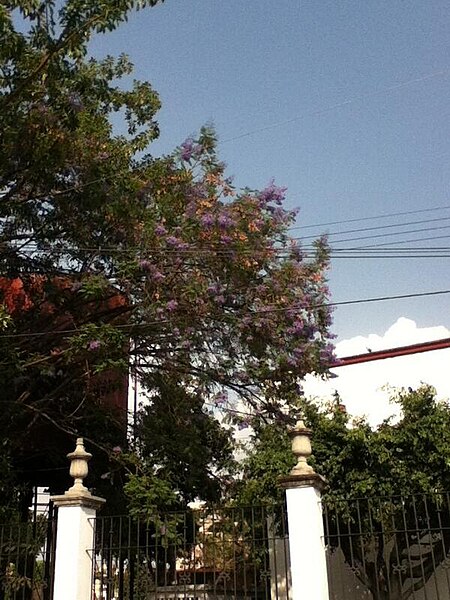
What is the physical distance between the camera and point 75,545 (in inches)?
283

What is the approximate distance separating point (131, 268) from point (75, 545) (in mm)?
3741

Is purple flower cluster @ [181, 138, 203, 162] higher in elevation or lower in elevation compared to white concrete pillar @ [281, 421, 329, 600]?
higher

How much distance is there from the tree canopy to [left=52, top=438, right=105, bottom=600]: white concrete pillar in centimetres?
214

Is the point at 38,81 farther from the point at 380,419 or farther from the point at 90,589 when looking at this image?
the point at 380,419

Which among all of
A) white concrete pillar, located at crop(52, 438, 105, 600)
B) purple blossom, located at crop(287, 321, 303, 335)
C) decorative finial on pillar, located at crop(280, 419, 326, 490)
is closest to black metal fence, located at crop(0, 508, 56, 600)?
white concrete pillar, located at crop(52, 438, 105, 600)

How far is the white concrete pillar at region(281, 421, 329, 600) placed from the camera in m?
6.22

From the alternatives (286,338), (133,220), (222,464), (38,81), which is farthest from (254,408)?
(38,81)

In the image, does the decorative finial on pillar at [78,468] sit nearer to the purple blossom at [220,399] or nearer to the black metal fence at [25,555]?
the black metal fence at [25,555]

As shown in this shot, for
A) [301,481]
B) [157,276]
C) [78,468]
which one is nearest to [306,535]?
[301,481]

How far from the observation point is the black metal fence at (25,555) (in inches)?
308

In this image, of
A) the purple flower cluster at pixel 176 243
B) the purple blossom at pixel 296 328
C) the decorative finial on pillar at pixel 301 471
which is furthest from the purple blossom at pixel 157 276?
the decorative finial on pillar at pixel 301 471

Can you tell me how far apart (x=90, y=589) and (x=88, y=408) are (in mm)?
4609

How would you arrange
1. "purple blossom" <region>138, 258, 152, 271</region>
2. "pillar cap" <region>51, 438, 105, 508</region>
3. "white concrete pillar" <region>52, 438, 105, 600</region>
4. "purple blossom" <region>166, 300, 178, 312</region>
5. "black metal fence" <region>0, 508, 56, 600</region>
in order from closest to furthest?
"white concrete pillar" <region>52, 438, 105, 600</region>, "pillar cap" <region>51, 438, 105, 508</region>, "black metal fence" <region>0, 508, 56, 600</region>, "purple blossom" <region>166, 300, 178, 312</region>, "purple blossom" <region>138, 258, 152, 271</region>

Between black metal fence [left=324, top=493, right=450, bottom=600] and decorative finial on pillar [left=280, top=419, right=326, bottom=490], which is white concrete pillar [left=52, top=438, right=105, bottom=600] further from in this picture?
A: black metal fence [left=324, top=493, right=450, bottom=600]
